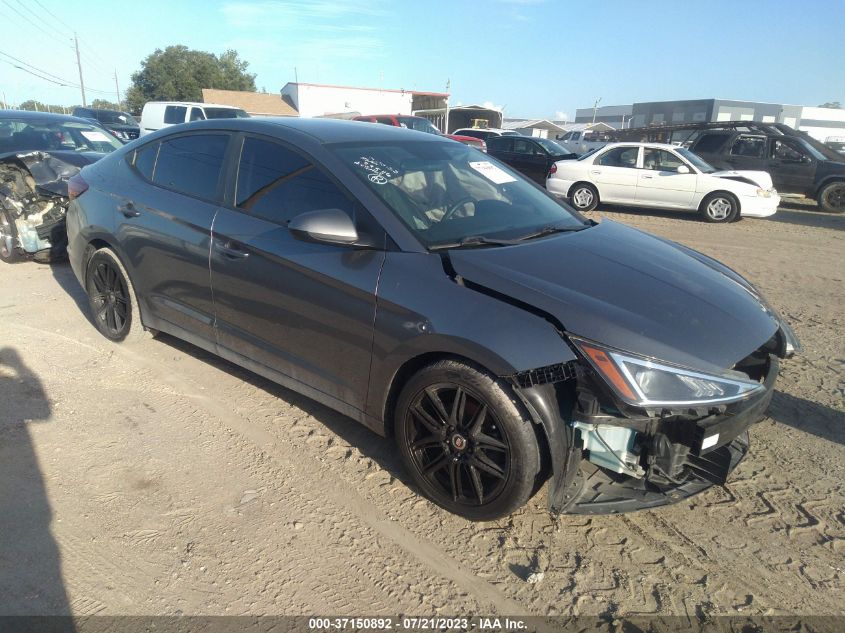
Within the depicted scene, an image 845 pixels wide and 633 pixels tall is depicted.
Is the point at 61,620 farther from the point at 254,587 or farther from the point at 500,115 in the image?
the point at 500,115

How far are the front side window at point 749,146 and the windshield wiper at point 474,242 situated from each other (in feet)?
44.6

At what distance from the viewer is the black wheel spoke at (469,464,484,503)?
8.61 feet

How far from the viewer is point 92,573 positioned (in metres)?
2.39

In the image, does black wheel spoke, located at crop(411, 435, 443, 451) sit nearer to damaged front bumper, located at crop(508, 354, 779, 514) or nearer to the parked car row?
the parked car row

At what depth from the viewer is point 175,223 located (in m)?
3.73

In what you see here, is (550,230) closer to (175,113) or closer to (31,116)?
(31,116)

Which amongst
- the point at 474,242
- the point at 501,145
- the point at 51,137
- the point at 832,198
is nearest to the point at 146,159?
the point at 474,242

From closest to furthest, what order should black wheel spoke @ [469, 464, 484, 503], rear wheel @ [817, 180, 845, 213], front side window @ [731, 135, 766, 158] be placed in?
black wheel spoke @ [469, 464, 484, 503]
rear wheel @ [817, 180, 845, 213]
front side window @ [731, 135, 766, 158]

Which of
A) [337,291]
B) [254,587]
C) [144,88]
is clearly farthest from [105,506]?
[144,88]

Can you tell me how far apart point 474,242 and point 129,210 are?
2.60 m

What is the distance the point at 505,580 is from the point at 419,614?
1.28ft

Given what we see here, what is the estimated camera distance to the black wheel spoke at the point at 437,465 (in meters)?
2.71

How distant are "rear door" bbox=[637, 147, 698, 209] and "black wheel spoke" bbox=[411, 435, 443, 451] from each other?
10.7 m

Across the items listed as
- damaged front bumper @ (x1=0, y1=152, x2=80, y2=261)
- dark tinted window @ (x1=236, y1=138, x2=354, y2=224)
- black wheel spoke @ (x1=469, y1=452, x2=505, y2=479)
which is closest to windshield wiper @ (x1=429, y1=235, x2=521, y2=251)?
dark tinted window @ (x1=236, y1=138, x2=354, y2=224)
